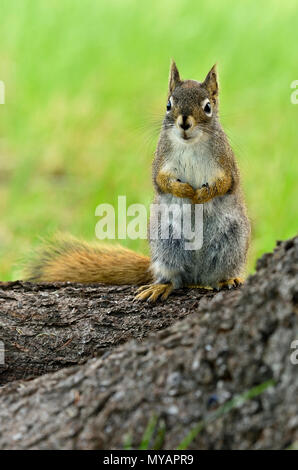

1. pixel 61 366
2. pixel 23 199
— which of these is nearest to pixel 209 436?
pixel 61 366

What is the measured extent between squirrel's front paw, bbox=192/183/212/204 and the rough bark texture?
2.64ft

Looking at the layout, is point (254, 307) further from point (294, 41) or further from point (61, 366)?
point (294, 41)

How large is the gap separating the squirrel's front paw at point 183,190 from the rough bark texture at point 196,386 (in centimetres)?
82

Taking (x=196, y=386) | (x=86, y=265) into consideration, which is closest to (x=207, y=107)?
(x=86, y=265)

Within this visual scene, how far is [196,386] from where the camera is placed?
1.47 metres

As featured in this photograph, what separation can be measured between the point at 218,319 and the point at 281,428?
257mm

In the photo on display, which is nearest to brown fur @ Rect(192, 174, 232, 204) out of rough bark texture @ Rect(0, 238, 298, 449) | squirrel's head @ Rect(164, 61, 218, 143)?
squirrel's head @ Rect(164, 61, 218, 143)

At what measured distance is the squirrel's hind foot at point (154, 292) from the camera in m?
2.30

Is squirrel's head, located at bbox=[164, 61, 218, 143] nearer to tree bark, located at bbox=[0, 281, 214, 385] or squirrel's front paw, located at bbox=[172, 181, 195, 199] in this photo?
squirrel's front paw, located at bbox=[172, 181, 195, 199]

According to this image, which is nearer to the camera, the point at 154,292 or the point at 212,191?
the point at 154,292

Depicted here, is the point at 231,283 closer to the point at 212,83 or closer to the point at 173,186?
the point at 173,186

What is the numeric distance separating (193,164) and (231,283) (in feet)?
1.25

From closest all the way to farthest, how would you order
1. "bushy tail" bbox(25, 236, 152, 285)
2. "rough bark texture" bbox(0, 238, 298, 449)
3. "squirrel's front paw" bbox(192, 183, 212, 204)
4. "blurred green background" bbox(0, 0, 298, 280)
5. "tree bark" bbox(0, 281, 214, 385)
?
"rough bark texture" bbox(0, 238, 298, 449), "tree bark" bbox(0, 281, 214, 385), "squirrel's front paw" bbox(192, 183, 212, 204), "bushy tail" bbox(25, 236, 152, 285), "blurred green background" bbox(0, 0, 298, 280)

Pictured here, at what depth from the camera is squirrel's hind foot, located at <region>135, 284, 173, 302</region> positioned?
2.30 metres
